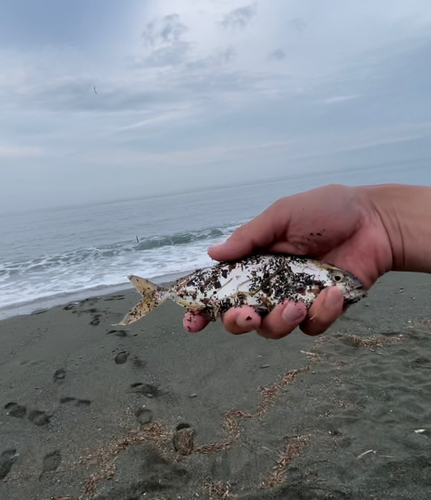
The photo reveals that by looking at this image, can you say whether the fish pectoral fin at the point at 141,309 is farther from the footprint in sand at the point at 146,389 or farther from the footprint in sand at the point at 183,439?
the footprint in sand at the point at 146,389

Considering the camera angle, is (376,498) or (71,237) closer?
(376,498)

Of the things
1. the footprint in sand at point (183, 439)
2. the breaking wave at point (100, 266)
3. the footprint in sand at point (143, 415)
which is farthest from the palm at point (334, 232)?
the breaking wave at point (100, 266)

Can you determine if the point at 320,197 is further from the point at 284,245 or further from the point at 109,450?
the point at 109,450

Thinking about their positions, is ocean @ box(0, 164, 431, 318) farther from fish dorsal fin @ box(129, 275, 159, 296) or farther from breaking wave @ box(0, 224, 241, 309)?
fish dorsal fin @ box(129, 275, 159, 296)

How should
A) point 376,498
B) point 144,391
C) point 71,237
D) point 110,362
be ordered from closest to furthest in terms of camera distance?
point 376,498, point 144,391, point 110,362, point 71,237

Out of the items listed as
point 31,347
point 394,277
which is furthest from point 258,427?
point 394,277

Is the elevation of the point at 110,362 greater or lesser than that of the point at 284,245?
lesser

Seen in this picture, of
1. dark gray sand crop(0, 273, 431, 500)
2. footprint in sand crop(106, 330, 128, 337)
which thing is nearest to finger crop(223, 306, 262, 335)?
dark gray sand crop(0, 273, 431, 500)
